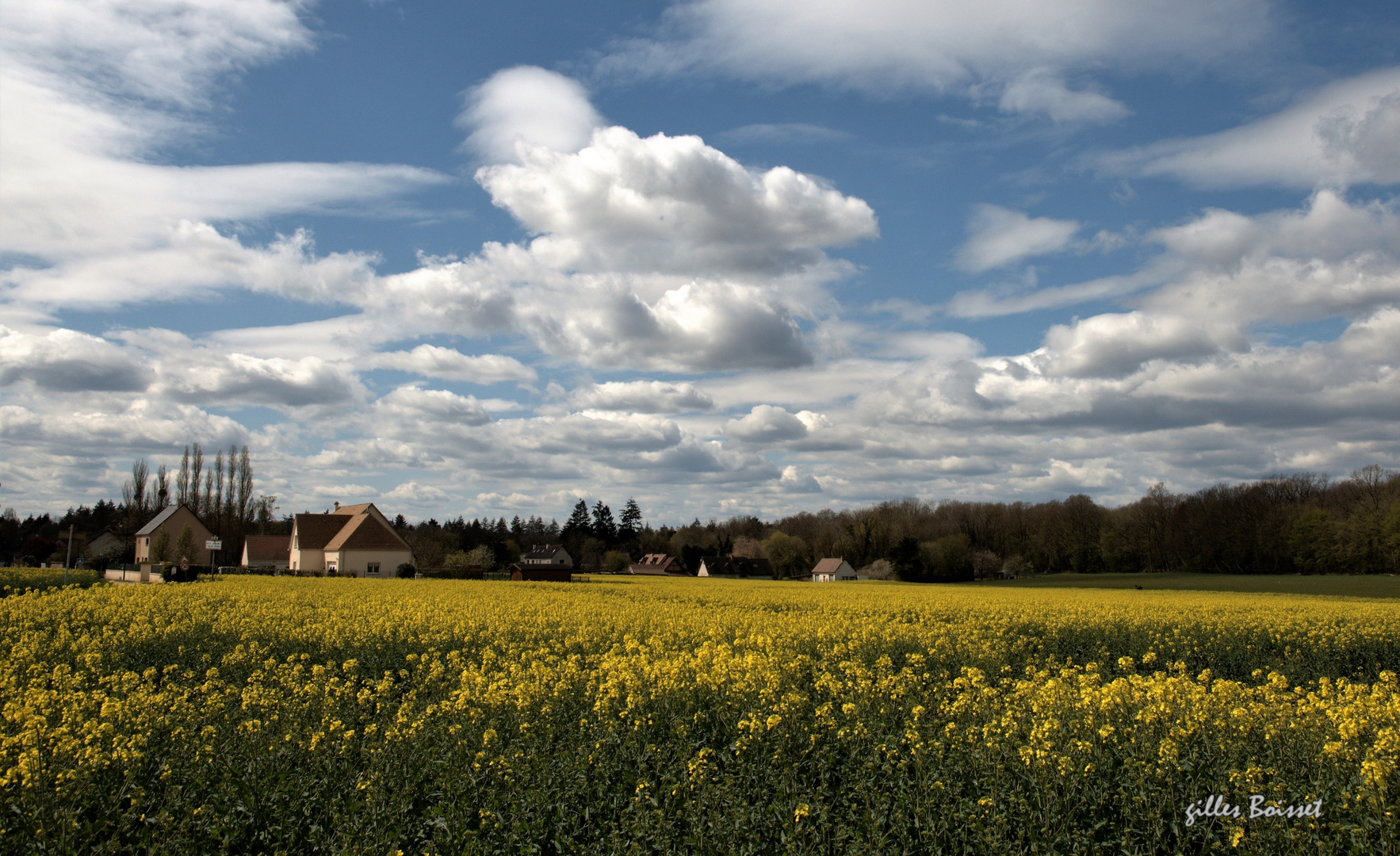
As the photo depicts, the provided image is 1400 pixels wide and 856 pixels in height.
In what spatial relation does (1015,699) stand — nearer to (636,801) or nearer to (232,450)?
(636,801)

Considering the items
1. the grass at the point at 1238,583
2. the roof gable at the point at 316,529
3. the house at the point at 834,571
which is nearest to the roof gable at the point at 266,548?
the roof gable at the point at 316,529

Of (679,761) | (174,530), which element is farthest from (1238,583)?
(174,530)

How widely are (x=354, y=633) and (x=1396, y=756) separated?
46.4ft

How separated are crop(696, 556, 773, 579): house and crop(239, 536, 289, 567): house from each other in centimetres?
5025

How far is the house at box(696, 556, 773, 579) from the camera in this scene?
107062mm

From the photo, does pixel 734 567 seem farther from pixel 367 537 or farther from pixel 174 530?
pixel 174 530

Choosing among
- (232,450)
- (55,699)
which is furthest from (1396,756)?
(232,450)

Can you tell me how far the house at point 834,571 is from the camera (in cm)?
9038

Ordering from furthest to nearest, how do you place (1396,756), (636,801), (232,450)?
(232,450) < (1396,756) < (636,801)

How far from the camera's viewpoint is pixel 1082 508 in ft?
344
